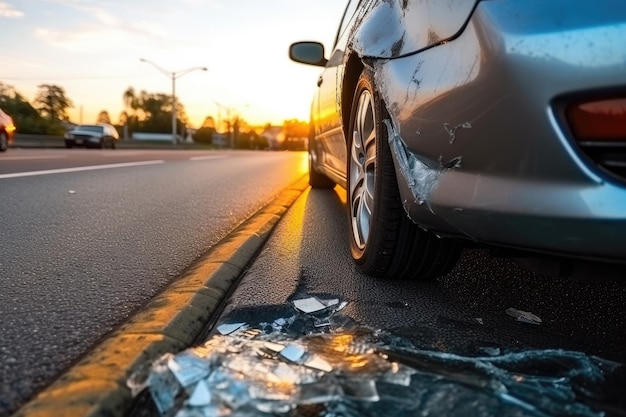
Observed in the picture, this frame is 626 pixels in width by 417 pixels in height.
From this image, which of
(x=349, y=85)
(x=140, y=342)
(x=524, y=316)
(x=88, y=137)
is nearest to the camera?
(x=140, y=342)

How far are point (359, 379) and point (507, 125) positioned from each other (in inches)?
30.8

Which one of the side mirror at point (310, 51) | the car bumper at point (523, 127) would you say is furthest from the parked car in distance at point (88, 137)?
the car bumper at point (523, 127)

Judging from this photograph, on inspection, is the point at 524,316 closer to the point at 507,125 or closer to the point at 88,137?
the point at 507,125

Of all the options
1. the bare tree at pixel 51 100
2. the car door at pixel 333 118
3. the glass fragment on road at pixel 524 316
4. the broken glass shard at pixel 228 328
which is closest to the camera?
the broken glass shard at pixel 228 328

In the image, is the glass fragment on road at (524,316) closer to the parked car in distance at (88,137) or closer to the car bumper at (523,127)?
the car bumper at (523,127)

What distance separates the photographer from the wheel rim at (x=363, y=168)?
2561 millimetres

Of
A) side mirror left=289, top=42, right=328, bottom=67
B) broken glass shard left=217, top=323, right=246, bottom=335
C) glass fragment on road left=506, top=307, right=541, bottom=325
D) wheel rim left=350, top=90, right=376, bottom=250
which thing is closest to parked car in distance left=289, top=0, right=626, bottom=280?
wheel rim left=350, top=90, right=376, bottom=250

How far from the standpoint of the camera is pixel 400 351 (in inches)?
67.4

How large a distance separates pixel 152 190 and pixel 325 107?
2.87 m

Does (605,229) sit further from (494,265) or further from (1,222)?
(1,222)

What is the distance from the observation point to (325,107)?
4.24 m

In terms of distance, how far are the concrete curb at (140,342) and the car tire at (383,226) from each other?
Answer: 2.11ft

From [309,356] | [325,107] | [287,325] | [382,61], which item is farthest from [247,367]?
[325,107]

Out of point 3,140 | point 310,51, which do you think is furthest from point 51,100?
point 310,51
